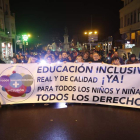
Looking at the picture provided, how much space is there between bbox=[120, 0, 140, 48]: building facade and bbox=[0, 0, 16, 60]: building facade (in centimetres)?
1795

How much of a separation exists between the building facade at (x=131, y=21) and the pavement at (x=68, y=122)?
22016mm

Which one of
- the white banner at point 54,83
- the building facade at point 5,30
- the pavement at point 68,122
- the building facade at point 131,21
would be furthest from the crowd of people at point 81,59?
the building facade at point 5,30

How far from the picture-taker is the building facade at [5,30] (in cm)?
2861

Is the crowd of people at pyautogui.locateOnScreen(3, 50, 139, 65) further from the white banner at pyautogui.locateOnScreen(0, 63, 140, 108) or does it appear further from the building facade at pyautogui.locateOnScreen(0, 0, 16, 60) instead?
the building facade at pyautogui.locateOnScreen(0, 0, 16, 60)

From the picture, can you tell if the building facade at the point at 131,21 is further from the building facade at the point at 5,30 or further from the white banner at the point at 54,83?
the white banner at the point at 54,83

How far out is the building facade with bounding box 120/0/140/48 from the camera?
26383mm

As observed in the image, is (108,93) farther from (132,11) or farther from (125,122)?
(132,11)

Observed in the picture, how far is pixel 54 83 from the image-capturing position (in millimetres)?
6281

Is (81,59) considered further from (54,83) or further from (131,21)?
(131,21)

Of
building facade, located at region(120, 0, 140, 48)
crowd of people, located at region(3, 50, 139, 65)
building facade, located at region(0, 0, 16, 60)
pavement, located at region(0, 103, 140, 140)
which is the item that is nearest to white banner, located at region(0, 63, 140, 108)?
pavement, located at region(0, 103, 140, 140)

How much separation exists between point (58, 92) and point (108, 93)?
1.60 m

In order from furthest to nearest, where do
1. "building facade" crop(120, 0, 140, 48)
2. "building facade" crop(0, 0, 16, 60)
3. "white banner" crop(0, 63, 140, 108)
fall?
"building facade" crop(0, 0, 16, 60), "building facade" crop(120, 0, 140, 48), "white banner" crop(0, 63, 140, 108)

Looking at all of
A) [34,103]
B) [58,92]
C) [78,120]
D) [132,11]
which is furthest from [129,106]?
[132,11]

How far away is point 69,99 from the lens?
A: 623 centimetres
